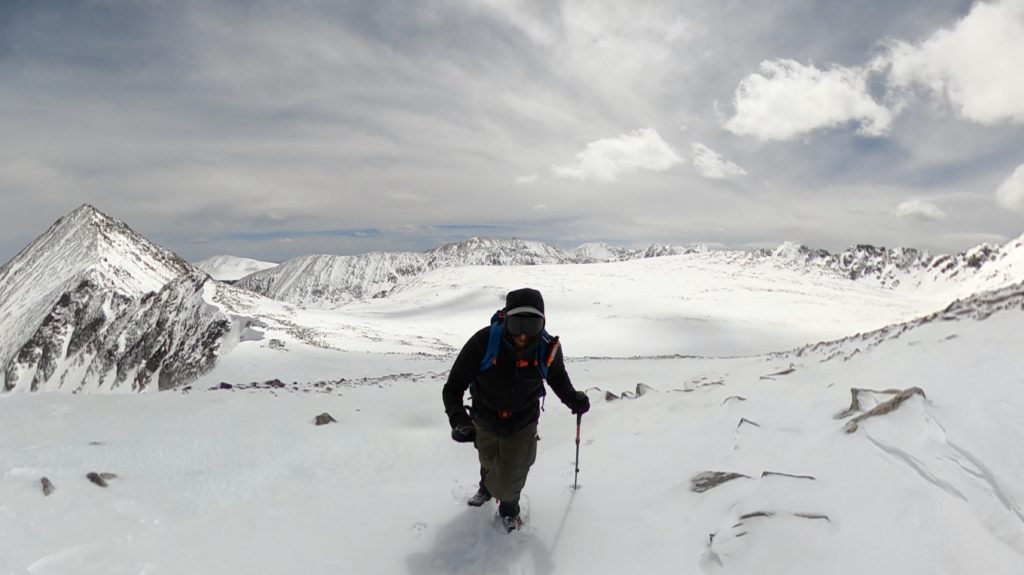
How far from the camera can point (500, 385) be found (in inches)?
208

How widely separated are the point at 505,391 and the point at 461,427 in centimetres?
69

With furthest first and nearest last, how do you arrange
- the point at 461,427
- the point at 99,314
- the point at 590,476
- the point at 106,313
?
1. the point at 106,313
2. the point at 99,314
3. the point at 590,476
4. the point at 461,427

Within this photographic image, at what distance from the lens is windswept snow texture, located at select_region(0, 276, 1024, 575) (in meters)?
4.22

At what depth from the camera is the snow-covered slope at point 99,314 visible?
48.1 metres

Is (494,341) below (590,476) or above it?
above

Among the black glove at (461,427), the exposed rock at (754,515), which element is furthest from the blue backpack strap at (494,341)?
the exposed rock at (754,515)

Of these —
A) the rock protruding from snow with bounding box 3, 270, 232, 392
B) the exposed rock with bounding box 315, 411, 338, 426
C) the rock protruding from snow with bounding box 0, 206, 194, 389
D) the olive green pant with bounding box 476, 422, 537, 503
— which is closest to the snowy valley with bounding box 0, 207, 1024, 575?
the exposed rock with bounding box 315, 411, 338, 426

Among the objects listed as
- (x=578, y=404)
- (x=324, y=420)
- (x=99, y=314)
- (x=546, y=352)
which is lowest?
(x=99, y=314)

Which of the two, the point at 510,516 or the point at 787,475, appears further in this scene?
the point at 510,516

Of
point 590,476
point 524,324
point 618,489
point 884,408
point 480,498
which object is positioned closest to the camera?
point 524,324

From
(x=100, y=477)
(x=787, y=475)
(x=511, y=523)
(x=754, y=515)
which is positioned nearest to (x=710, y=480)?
(x=787, y=475)

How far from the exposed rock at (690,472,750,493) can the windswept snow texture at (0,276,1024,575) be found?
92 millimetres

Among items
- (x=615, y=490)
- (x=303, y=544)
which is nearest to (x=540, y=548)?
(x=615, y=490)

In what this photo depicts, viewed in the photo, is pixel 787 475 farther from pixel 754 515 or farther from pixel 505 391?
pixel 505 391
